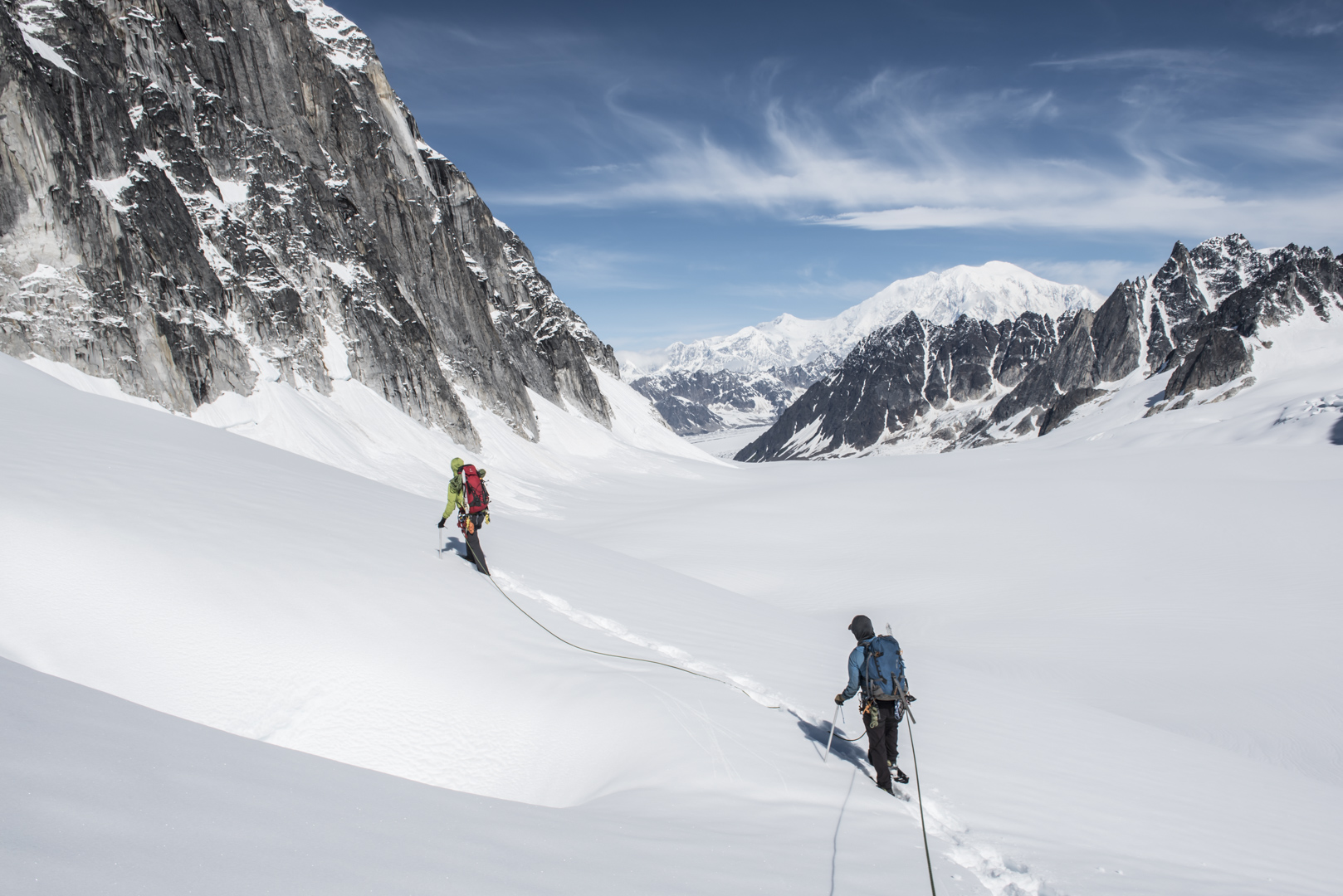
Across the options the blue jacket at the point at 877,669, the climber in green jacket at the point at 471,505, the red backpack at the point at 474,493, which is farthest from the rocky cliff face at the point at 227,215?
the blue jacket at the point at 877,669

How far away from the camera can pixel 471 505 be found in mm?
10531

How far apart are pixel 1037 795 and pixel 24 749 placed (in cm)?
739

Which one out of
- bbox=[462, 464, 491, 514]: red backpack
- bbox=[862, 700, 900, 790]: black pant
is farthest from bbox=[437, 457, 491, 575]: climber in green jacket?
bbox=[862, 700, 900, 790]: black pant

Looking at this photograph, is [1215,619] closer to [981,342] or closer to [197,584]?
[197,584]

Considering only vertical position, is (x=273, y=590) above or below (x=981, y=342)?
below

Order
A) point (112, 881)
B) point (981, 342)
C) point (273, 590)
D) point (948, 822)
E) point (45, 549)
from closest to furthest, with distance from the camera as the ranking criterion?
1. point (112, 881)
2. point (948, 822)
3. point (45, 549)
4. point (273, 590)
5. point (981, 342)

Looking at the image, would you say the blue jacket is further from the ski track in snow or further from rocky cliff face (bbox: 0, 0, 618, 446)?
rocky cliff face (bbox: 0, 0, 618, 446)

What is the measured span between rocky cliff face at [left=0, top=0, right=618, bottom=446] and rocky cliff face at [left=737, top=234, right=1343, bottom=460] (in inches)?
3750

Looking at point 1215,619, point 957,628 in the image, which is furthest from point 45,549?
point 1215,619

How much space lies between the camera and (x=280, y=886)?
2785 mm

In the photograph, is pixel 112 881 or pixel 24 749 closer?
pixel 112 881

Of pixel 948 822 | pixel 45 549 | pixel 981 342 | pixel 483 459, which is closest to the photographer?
pixel 948 822

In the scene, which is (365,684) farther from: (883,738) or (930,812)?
(930,812)

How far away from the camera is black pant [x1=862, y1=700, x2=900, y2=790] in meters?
6.31
